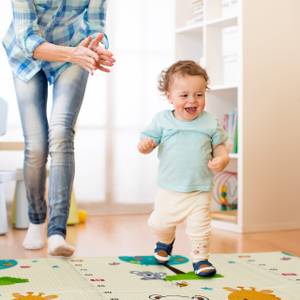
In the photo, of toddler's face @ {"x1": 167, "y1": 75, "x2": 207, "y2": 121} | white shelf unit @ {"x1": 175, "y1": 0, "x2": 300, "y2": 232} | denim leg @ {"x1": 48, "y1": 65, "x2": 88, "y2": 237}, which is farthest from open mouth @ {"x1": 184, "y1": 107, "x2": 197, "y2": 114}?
white shelf unit @ {"x1": 175, "y1": 0, "x2": 300, "y2": 232}

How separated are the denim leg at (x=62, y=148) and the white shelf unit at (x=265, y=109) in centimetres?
117

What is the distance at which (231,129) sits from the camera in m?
3.50

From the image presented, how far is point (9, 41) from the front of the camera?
244cm

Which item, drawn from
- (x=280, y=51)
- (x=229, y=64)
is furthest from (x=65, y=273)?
(x=229, y=64)

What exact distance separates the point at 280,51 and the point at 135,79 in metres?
1.09

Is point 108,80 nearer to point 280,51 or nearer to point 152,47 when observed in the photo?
point 152,47

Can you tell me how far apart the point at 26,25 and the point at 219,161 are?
839mm

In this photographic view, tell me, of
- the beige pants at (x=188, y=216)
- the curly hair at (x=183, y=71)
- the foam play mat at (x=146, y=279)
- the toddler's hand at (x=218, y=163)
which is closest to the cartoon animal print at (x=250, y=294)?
the foam play mat at (x=146, y=279)

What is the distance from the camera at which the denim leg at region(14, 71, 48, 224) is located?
238 cm

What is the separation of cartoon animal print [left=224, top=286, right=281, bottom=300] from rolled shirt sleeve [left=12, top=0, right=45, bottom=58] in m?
1.06

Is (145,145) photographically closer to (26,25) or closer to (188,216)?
(188,216)

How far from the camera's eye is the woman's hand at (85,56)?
2156 mm

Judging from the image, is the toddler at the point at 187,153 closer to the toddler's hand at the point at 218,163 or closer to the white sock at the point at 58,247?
the toddler's hand at the point at 218,163

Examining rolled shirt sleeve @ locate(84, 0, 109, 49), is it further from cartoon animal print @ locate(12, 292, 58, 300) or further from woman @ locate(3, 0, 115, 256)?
cartoon animal print @ locate(12, 292, 58, 300)
